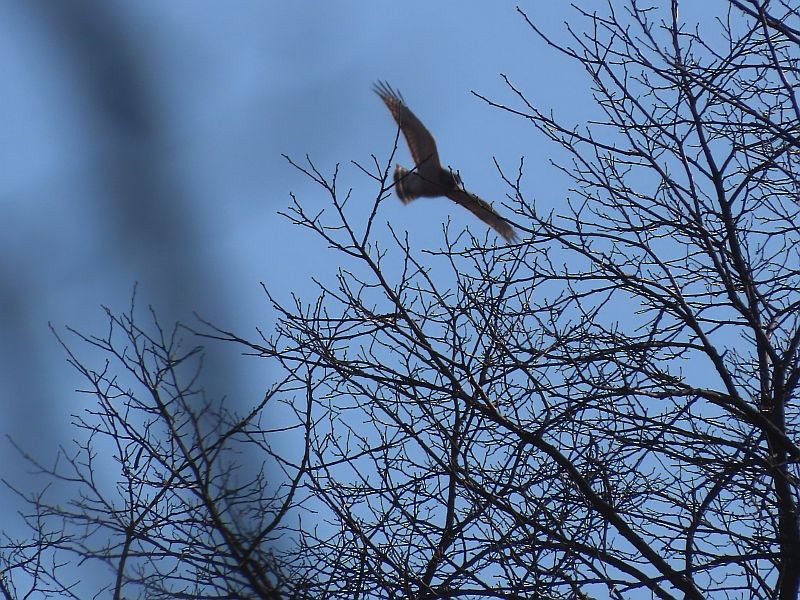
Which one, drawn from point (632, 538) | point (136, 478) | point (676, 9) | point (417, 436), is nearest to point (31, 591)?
point (136, 478)

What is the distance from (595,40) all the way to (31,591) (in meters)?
4.06

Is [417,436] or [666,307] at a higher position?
[666,307]

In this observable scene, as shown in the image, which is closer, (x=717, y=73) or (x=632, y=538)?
(x=632, y=538)

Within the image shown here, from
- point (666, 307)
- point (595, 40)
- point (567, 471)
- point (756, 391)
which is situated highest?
point (595, 40)

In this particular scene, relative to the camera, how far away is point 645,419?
4.53 m

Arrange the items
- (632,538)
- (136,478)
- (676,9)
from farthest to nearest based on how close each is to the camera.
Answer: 1. (676,9)
2. (136,478)
3. (632,538)

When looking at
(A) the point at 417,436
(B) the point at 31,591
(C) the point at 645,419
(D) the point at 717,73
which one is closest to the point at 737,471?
(C) the point at 645,419

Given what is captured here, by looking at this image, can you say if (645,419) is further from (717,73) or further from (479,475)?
(717,73)

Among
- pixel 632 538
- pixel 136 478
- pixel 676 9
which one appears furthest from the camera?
pixel 676 9

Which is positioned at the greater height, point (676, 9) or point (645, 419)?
point (676, 9)

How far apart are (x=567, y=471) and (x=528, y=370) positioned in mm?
539

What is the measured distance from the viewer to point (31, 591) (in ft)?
16.8

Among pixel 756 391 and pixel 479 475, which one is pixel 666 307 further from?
pixel 479 475

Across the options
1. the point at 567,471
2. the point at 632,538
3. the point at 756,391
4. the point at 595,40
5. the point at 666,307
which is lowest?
the point at 632,538
